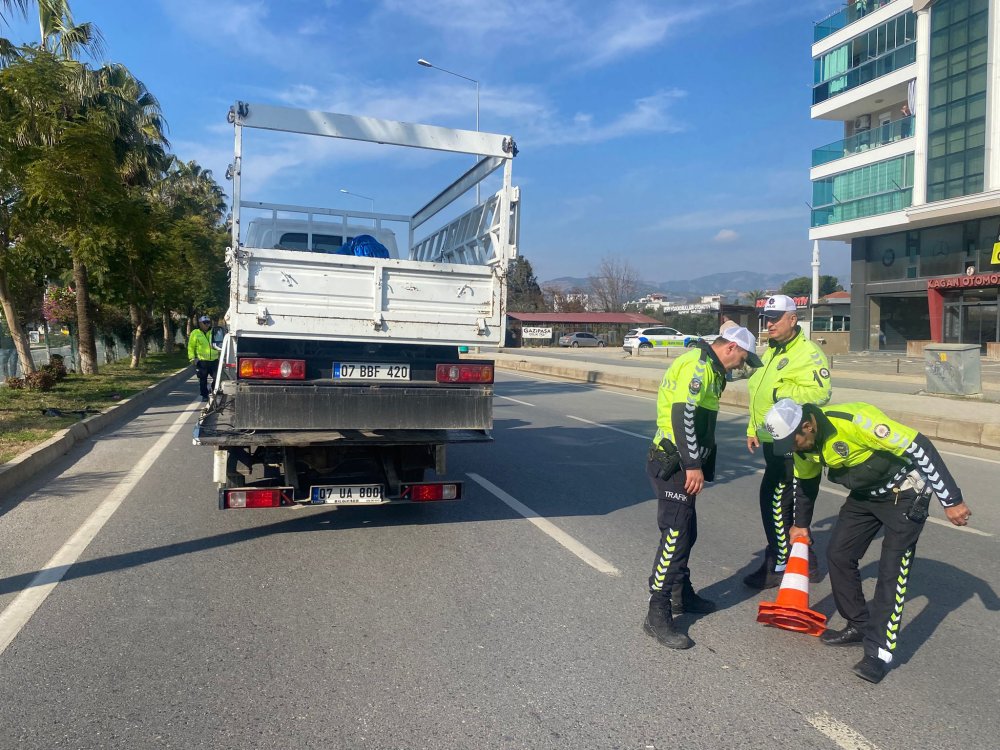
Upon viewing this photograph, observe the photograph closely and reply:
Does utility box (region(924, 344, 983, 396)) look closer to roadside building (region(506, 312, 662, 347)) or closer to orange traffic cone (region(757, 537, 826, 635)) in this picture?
orange traffic cone (region(757, 537, 826, 635))

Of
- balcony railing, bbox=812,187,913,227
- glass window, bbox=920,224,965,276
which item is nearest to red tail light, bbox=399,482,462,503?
glass window, bbox=920,224,965,276

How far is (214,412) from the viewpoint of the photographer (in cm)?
659

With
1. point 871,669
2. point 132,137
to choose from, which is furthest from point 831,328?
point 871,669

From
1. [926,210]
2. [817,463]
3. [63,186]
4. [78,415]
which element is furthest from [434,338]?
[926,210]

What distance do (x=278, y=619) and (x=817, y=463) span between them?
309cm

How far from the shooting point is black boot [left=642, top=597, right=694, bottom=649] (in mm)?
4113

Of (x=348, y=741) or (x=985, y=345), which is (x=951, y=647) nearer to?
(x=348, y=741)

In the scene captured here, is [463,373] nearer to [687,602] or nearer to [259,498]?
[259,498]

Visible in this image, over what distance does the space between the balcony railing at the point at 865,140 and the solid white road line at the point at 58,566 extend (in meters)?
38.4

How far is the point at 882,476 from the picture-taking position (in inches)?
150

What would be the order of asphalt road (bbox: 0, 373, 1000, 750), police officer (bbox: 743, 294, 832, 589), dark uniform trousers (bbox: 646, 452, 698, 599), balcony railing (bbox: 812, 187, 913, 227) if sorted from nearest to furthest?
asphalt road (bbox: 0, 373, 1000, 750) → dark uniform trousers (bbox: 646, 452, 698, 599) → police officer (bbox: 743, 294, 832, 589) → balcony railing (bbox: 812, 187, 913, 227)

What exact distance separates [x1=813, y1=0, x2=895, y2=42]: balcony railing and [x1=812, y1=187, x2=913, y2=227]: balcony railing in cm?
910

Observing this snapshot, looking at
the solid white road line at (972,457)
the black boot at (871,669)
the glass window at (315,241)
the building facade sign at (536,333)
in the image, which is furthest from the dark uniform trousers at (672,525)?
the building facade sign at (536,333)

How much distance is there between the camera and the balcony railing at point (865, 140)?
37.3 meters
